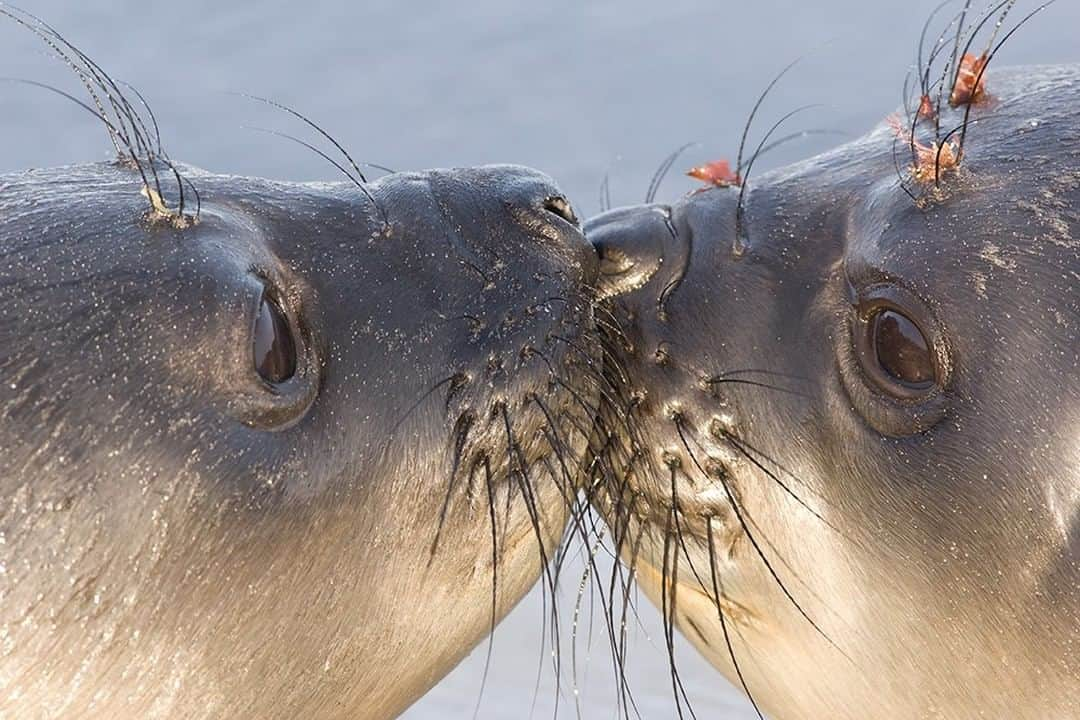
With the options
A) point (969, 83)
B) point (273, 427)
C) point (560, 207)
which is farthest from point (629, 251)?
point (273, 427)

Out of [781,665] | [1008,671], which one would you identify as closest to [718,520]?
[781,665]

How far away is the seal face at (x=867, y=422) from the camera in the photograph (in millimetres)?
2564

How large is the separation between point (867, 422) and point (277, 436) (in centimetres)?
99

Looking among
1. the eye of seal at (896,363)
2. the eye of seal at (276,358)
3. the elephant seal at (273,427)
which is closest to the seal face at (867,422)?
the eye of seal at (896,363)

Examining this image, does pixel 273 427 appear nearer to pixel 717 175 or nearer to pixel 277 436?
pixel 277 436

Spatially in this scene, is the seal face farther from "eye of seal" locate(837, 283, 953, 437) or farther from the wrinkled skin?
the wrinkled skin

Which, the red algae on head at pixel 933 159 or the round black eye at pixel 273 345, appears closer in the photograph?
the round black eye at pixel 273 345

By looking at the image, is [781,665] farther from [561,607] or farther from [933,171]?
[561,607]

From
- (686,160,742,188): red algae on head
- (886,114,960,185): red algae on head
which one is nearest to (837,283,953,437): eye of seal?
(886,114,960,185): red algae on head

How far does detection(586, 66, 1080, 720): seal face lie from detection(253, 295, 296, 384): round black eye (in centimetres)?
65

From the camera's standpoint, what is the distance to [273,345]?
2.56 meters

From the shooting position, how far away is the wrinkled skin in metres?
2.32

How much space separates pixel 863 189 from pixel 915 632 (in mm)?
811

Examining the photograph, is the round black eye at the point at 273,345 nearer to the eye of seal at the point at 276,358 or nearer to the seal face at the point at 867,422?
the eye of seal at the point at 276,358
